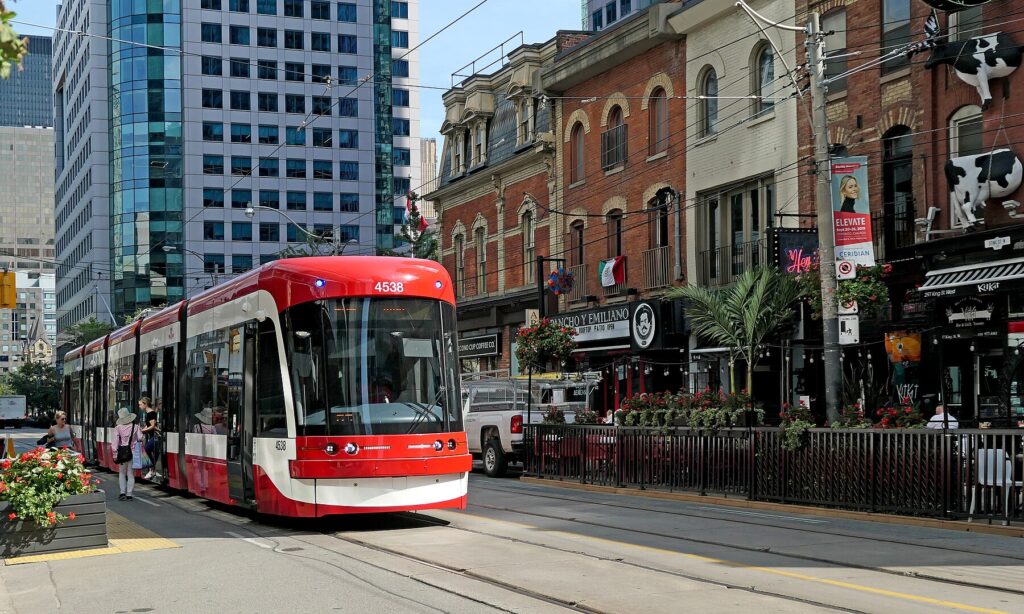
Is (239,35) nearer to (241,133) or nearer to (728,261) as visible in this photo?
(241,133)

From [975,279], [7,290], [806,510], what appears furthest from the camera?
[975,279]

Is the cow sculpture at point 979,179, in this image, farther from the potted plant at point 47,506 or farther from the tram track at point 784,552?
the potted plant at point 47,506

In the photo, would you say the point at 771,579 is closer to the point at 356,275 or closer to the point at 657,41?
the point at 356,275

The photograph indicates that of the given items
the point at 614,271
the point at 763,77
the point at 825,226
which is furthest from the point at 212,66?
the point at 825,226

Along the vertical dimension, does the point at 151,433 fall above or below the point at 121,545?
above

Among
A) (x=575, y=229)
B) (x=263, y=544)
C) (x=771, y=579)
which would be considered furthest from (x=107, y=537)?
(x=575, y=229)

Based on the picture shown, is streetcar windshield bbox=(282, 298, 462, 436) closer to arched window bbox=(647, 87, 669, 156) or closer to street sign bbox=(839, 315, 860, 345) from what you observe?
street sign bbox=(839, 315, 860, 345)

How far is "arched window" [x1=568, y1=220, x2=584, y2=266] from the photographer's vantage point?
3784cm

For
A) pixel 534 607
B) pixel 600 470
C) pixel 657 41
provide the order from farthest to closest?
pixel 657 41 → pixel 600 470 → pixel 534 607

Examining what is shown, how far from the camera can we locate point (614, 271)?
35344mm

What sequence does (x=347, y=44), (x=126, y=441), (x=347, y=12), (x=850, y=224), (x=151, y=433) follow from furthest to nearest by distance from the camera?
(x=347, y=12), (x=347, y=44), (x=151, y=433), (x=126, y=441), (x=850, y=224)

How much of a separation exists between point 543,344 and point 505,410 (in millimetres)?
2625

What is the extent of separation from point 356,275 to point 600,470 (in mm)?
9795

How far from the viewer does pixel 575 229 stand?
38.2 metres
